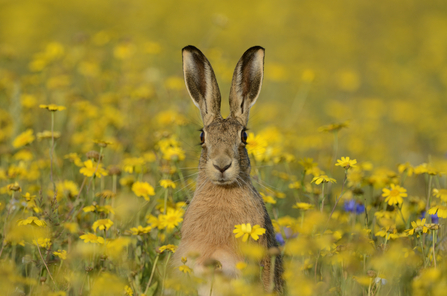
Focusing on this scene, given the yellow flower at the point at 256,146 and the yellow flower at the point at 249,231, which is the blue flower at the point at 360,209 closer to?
the yellow flower at the point at 256,146

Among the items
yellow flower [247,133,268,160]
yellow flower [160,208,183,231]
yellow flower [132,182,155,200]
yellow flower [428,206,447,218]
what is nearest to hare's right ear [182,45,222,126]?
yellow flower [247,133,268,160]

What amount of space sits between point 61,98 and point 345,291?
5429 millimetres

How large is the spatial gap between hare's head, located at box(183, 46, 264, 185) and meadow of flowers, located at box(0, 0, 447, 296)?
0.40 meters

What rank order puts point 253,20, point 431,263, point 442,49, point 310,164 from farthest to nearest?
point 253,20
point 442,49
point 310,164
point 431,263

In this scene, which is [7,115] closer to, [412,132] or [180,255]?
[180,255]

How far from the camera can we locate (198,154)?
5930mm

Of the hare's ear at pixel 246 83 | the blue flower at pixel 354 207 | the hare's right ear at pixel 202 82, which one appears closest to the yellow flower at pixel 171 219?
the hare's right ear at pixel 202 82

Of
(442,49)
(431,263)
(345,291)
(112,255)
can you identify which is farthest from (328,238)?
(442,49)

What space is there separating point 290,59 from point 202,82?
11.2 m

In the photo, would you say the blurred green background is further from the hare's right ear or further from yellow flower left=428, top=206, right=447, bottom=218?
the hare's right ear

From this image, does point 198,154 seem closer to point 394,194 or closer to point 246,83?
point 246,83

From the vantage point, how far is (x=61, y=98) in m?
7.55

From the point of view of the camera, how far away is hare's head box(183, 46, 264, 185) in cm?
438

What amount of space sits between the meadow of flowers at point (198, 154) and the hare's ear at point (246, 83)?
0.39m
